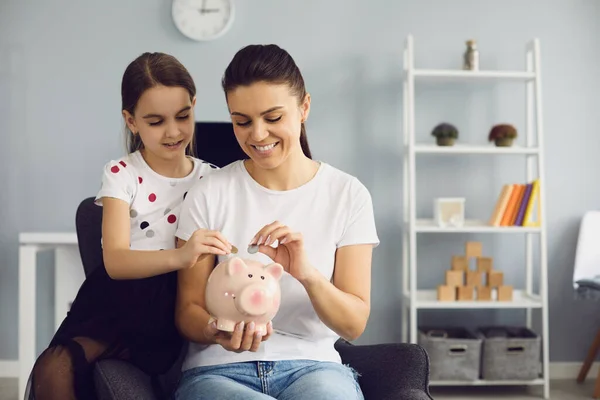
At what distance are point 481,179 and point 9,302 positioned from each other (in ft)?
7.76

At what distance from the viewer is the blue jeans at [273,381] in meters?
1.30

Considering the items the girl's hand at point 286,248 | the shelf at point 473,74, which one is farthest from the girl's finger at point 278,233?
the shelf at point 473,74

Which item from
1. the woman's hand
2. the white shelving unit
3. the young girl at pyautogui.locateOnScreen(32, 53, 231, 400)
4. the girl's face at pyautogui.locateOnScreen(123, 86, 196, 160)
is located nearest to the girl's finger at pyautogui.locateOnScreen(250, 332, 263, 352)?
the woman's hand

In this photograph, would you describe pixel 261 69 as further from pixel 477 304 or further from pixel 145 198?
pixel 477 304

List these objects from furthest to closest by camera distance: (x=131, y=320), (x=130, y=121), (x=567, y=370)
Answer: (x=567, y=370) < (x=130, y=121) < (x=131, y=320)

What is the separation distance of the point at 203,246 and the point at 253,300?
0.15m

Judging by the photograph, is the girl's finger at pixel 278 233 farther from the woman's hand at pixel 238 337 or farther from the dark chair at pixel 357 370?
the dark chair at pixel 357 370

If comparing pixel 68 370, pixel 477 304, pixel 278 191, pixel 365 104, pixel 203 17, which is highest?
pixel 203 17

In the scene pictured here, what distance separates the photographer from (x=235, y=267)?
4.12 ft

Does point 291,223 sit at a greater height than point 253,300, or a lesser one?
greater

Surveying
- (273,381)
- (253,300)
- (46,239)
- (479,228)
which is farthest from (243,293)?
(479,228)

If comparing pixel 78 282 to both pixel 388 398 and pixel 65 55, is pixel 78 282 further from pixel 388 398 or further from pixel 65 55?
pixel 388 398

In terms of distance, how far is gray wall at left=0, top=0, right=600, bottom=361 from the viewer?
3395 millimetres

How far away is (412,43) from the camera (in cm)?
330
